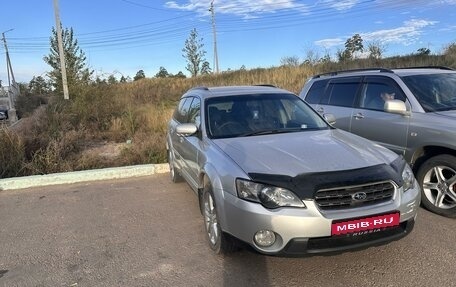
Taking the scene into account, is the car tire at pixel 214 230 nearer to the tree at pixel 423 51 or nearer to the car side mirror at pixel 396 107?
the car side mirror at pixel 396 107

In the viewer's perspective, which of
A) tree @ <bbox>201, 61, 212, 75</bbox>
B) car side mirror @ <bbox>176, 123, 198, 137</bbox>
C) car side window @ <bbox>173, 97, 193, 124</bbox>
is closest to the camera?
car side mirror @ <bbox>176, 123, 198, 137</bbox>

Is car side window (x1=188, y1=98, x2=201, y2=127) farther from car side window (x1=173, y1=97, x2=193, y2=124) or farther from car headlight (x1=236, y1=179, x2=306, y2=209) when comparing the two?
car headlight (x1=236, y1=179, x2=306, y2=209)

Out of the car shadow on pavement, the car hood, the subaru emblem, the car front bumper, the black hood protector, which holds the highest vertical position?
the car hood

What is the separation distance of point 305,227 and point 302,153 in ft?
2.82

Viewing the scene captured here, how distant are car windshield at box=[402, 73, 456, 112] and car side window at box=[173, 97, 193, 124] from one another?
313 centimetres

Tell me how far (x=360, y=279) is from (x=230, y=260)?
1193mm

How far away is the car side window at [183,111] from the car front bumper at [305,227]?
2.83 metres

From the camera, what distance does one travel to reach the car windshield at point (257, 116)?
465 centimetres

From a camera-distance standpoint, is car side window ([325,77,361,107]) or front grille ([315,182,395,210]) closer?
front grille ([315,182,395,210])

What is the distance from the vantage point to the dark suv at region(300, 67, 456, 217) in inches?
192

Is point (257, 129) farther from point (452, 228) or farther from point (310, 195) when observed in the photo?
point (452, 228)

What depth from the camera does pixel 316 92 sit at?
24.6ft

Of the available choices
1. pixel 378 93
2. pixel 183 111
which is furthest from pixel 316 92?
pixel 183 111

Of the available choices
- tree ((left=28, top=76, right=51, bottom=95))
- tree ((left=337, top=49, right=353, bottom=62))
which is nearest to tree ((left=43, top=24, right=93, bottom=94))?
tree ((left=28, top=76, right=51, bottom=95))
